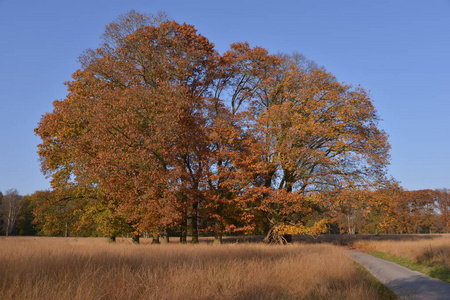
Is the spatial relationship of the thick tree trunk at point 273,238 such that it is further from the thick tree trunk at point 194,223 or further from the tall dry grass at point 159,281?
the tall dry grass at point 159,281

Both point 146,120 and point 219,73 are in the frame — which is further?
point 219,73

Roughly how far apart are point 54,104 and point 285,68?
1667 centimetres

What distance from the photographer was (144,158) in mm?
17828

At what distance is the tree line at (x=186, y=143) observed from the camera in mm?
18266

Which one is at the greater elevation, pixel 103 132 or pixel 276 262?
pixel 103 132

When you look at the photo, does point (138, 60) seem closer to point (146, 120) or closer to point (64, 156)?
point (146, 120)

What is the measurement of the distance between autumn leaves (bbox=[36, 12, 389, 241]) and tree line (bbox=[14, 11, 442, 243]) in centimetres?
8

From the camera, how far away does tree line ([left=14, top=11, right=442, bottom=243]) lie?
1827cm

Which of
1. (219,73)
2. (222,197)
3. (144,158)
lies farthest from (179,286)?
(219,73)

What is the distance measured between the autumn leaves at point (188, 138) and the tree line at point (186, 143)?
0.08 m

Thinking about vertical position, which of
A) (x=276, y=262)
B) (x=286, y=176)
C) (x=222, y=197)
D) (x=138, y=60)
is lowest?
(x=276, y=262)

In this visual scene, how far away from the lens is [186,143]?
62.7 ft

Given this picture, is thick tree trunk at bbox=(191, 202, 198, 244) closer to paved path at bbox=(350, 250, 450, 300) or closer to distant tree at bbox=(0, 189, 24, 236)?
paved path at bbox=(350, 250, 450, 300)

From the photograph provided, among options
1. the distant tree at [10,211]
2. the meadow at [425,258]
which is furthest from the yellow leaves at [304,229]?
the distant tree at [10,211]
